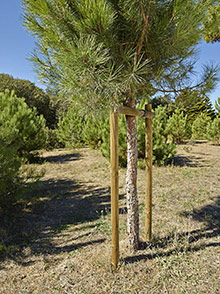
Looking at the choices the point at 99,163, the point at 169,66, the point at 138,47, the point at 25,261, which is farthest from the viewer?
the point at 99,163

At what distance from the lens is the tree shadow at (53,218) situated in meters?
2.83

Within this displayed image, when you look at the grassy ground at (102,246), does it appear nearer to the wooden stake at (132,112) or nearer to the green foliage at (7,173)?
the green foliage at (7,173)

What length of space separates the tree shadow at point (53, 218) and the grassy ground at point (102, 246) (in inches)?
0.5

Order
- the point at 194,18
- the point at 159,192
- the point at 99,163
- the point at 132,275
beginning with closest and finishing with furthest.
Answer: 1. the point at 194,18
2. the point at 132,275
3. the point at 159,192
4. the point at 99,163

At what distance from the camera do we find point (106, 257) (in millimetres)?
2447

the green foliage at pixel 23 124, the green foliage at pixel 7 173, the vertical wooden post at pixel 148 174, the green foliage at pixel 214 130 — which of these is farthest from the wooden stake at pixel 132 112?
the green foliage at pixel 214 130

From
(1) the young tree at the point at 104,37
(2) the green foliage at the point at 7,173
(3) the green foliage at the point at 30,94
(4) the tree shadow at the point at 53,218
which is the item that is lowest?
(4) the tree shadow at the point at 53,218

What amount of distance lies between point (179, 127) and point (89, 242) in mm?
11796

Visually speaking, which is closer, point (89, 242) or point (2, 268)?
point (2, 268)

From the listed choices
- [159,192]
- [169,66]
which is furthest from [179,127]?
Answer: [169,66]

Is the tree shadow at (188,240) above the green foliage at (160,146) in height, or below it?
below

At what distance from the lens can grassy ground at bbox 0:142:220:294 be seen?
2064 mm

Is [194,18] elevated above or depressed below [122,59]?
above

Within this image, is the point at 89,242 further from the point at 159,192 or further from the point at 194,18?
the point at 194,18
